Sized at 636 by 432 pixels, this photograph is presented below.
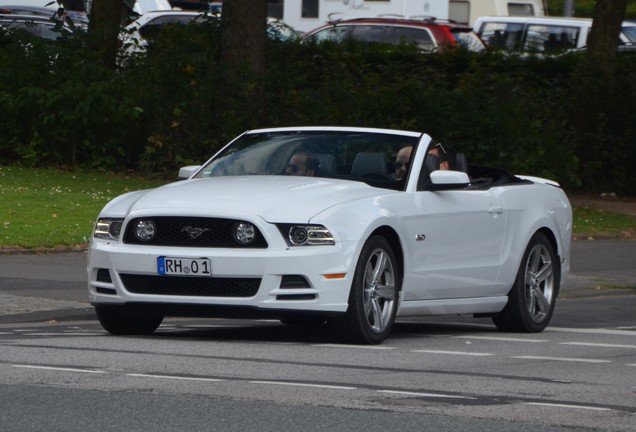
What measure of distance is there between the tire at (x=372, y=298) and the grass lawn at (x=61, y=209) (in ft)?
23.8

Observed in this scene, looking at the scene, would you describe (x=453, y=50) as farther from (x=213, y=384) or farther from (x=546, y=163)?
(x=213, y=384)

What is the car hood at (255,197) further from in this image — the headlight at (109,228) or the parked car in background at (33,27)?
the parked car in background at (33,27)

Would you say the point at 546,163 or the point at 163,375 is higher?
the point at 163,375

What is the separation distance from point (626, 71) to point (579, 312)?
14.3 metres

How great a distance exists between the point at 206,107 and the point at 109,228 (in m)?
15.4

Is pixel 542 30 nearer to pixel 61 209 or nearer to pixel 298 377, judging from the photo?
pixel 61 209

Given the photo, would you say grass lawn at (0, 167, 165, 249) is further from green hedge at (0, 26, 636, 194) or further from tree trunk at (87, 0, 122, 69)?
tree trunk at (87, 0, 122, 69)

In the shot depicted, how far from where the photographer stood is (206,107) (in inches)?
1011

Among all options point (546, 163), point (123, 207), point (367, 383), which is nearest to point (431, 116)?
point (546, 163)

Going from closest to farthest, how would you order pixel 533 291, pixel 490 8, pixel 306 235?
pixel 306 235 → pixel 533 291 → pixel 490 8

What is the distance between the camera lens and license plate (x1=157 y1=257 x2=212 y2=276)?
9.85 metres

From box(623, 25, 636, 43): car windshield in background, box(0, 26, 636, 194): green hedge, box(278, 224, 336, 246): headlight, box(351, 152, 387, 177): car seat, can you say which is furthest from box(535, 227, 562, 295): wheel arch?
box(623, 25, 636, 43): car windshield in background

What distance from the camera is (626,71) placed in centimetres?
2820

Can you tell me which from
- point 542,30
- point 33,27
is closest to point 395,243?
point 33,27
